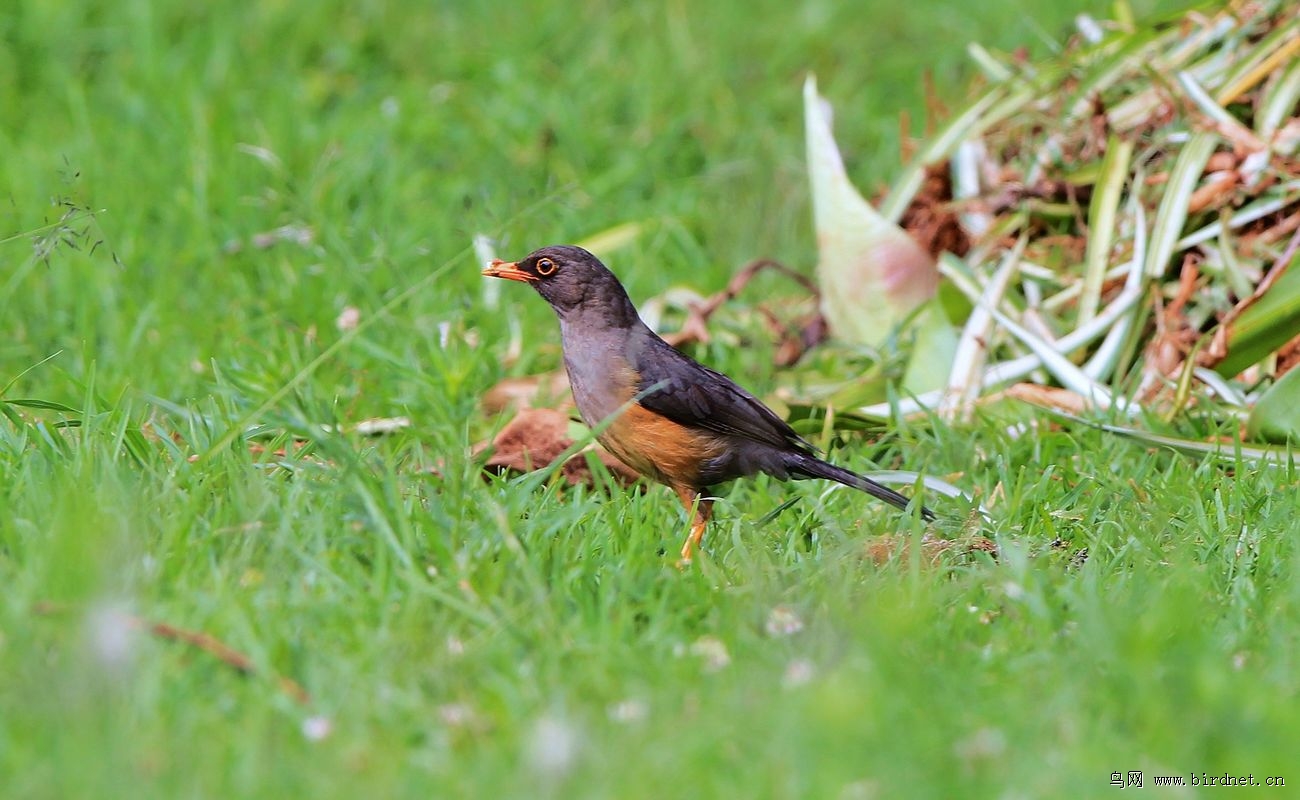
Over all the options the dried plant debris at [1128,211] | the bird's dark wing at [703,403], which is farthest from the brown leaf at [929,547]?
the dried plant debris at [1128,211]

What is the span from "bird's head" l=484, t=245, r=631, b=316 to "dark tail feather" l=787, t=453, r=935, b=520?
725 mm

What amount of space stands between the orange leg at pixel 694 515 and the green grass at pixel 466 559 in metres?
0.05

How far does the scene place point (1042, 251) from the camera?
6.60 m

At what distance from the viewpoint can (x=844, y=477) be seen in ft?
15.9

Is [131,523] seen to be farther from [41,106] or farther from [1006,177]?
[41,106]

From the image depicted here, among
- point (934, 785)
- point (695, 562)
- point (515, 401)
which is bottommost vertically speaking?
point (515, 401)

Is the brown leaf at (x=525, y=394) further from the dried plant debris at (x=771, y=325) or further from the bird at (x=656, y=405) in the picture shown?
the bird at (x=656, y=405)

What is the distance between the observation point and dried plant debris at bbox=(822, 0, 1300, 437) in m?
6.02

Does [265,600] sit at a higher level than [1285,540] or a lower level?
higher

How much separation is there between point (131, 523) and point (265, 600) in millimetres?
425

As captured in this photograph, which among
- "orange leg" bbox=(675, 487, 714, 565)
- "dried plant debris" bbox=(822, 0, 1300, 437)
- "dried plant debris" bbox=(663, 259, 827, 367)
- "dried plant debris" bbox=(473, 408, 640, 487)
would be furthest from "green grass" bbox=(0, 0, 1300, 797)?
"dried plant debris" bbox=(822, 0, 1300, 437)

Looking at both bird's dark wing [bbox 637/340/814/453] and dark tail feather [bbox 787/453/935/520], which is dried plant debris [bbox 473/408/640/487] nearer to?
bird's dark wing [bbox 637/340/814/453]

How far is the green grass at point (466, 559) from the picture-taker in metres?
2.99

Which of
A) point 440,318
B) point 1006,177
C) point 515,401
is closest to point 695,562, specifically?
point 515,401
